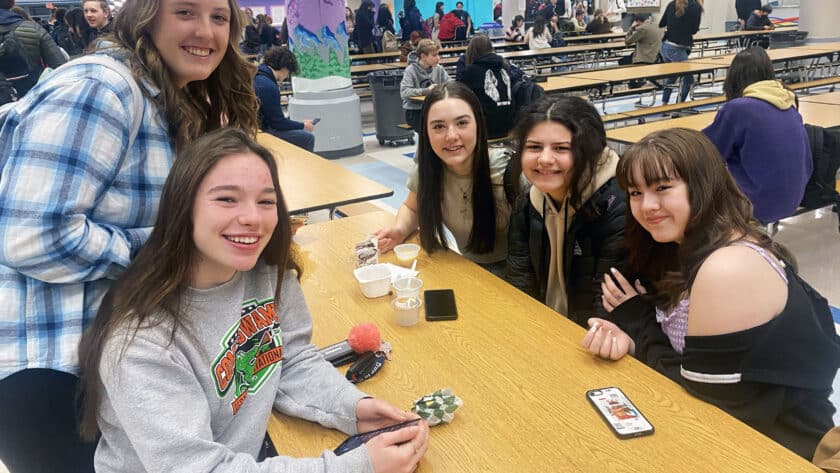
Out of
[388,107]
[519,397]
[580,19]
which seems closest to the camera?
[519,397]

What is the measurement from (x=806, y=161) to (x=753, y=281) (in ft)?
7.57

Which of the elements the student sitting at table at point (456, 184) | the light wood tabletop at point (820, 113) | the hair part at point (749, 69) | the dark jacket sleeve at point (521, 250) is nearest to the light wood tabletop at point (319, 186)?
the student sitting at table at point (456, 184)

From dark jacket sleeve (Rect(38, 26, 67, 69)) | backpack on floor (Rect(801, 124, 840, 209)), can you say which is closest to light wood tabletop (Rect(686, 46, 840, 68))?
backpack on floor (Rect(801, 124, 840, 209))

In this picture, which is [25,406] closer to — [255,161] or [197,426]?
[197,426]

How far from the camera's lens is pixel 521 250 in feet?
7.05

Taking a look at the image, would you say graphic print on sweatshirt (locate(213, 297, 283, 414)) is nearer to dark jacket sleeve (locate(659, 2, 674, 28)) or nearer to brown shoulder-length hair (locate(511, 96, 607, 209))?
brown shoulder-length hair (locate(511, 96, 607, 209))

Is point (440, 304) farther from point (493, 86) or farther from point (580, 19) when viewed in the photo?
point (580, 19)

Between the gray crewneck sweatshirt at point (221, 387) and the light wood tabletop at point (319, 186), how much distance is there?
4.48ft

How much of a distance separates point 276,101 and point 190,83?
359cm

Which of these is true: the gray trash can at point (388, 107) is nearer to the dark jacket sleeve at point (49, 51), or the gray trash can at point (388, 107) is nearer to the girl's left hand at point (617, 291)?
the dark jacket sleeve at point (49, 51)

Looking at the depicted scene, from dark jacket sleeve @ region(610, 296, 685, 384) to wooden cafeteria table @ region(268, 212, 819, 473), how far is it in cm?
16

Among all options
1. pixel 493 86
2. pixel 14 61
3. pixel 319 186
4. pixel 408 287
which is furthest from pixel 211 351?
pixel 14 61

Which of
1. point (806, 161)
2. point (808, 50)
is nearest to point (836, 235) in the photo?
point (806, 161)

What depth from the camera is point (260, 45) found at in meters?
10.9
